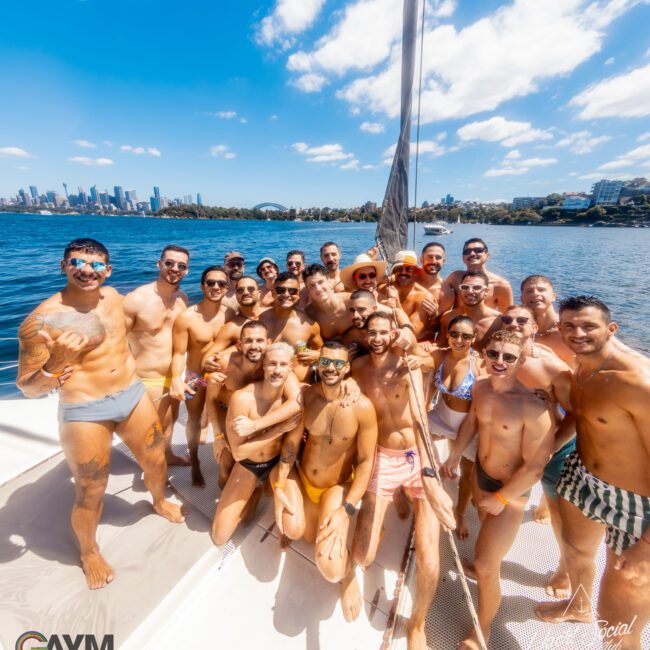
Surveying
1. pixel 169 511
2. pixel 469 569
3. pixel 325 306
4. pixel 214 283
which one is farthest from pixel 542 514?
pixel 214 283

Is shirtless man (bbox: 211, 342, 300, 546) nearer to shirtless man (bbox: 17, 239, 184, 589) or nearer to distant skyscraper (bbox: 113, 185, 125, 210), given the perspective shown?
shirtless man (bbox: 17, 239, 184, 589)

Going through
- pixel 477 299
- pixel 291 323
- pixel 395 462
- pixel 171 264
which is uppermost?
pixel 171 264

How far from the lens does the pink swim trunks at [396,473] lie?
8.88 feet

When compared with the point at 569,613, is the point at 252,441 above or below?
above

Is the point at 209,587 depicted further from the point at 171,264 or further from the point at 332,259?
the point at 332,259

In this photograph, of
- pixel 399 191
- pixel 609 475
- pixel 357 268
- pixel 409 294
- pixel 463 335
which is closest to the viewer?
pixel 609 475

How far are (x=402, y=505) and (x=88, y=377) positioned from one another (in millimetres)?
3054

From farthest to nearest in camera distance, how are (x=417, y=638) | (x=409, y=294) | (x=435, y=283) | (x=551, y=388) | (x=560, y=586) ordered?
(x=435, y=283)
(x=409, y=294)
(x=551, y=388)
(x=560, y=586)
(x=417, y=638)

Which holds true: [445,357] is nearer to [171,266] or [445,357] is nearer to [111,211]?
[171,266]

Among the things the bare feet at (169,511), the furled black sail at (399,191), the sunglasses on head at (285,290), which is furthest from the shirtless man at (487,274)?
the bare feet at (169,511)

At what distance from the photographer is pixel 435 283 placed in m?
5.11

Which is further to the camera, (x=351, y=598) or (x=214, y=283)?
(x=214, y=283)

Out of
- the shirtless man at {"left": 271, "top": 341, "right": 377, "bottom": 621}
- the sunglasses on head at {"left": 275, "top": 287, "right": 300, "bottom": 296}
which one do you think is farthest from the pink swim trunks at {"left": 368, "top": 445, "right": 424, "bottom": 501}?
the sunglasses on head at {"left": 275, "top": 287, "right": 300, "bottom": 296}

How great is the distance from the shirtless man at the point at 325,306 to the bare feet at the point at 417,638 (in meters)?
2.64
